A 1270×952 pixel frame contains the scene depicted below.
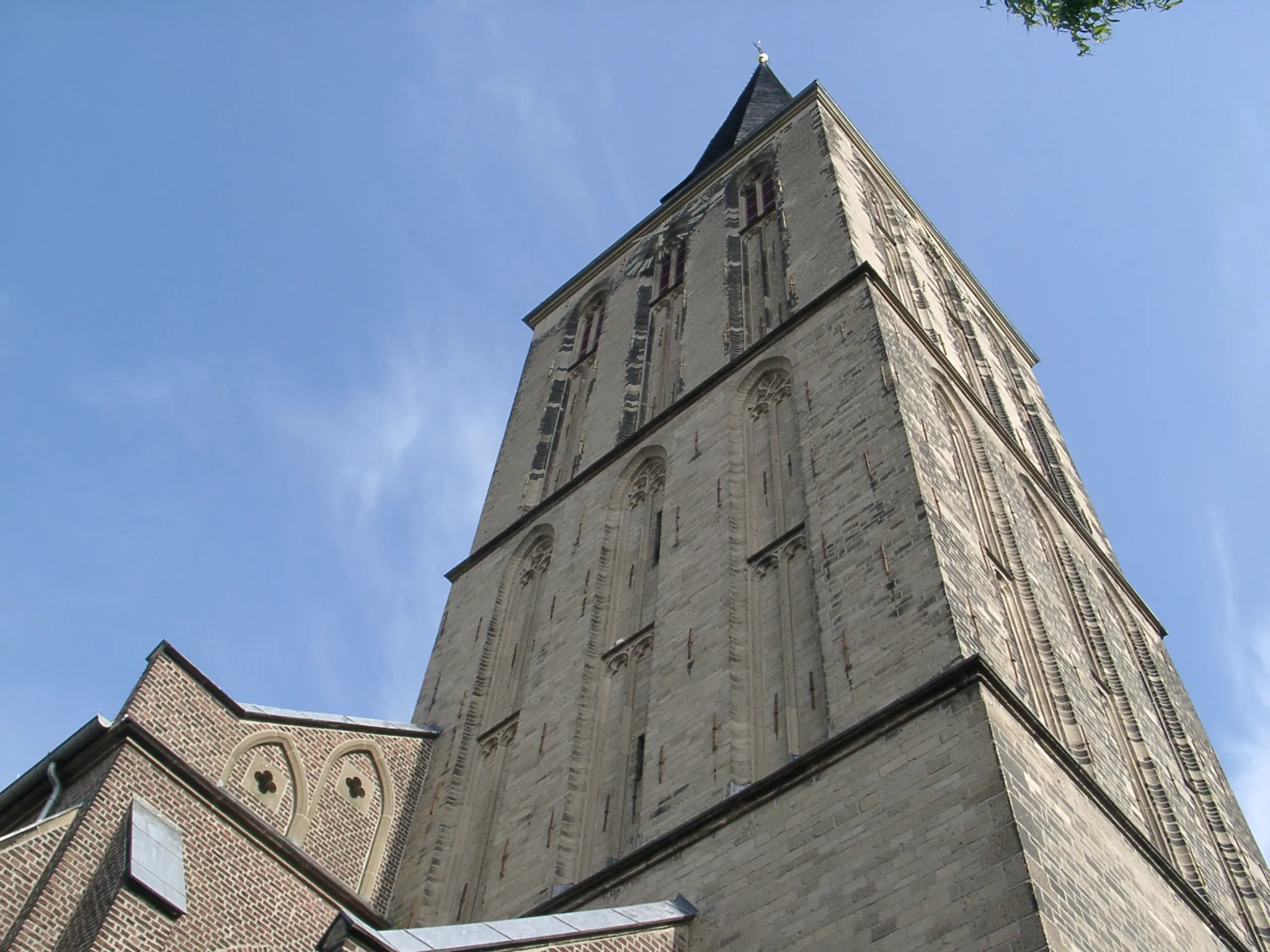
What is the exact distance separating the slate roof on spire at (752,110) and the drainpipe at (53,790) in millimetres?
22155

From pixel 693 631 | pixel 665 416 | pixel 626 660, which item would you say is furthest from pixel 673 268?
pixel 693 631

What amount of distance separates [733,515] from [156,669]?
20.6ft

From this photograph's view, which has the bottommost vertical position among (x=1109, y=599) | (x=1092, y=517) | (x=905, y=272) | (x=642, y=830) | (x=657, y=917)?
(x=657, y=917)

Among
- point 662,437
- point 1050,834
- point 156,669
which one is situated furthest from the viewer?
point 662,437

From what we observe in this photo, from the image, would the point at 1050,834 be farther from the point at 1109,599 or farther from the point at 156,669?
the point at 1109,599

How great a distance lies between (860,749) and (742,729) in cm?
172

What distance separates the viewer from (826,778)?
33.0ft

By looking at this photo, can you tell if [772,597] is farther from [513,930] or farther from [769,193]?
[769,193]

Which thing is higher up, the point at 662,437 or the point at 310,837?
the point at 662,437

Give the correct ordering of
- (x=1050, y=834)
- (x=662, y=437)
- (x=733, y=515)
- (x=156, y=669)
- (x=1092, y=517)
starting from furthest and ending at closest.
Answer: (x=1092, y=517) → (x=662, y=437) → (x=733, y=515) → (x=156, y=669) → (x=1050, y=834)

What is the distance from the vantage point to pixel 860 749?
33.0 feet

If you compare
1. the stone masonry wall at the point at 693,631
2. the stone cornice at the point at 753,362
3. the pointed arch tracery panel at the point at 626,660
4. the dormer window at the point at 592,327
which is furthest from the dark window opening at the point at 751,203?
the pointed arch tracery panel at the point at 626,660

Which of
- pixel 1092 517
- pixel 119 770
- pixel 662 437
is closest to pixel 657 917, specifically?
pixel 119 770

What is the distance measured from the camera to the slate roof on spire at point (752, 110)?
33125 millimetres
